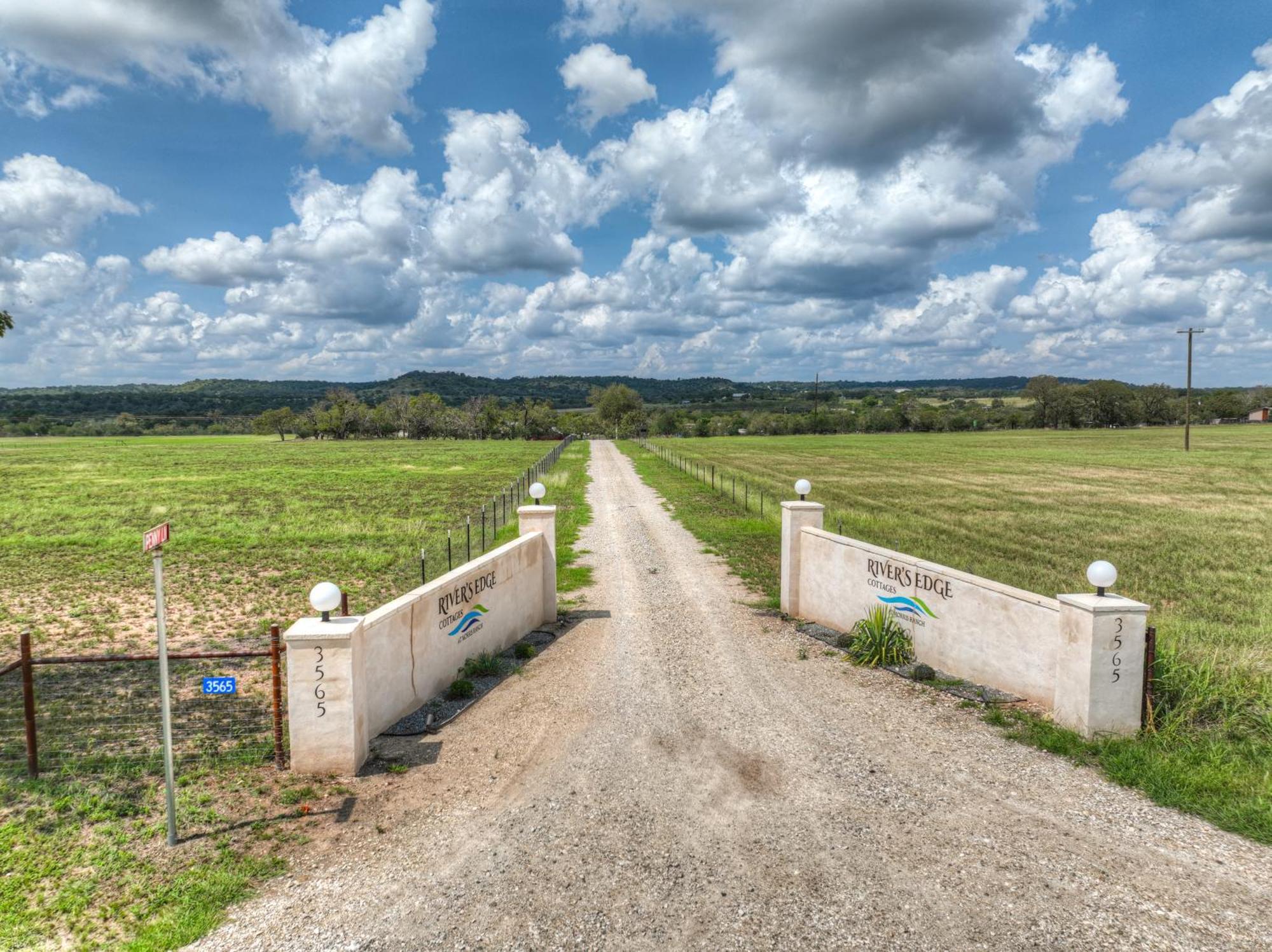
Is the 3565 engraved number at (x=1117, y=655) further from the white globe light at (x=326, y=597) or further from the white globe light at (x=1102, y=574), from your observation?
the white globe light at (x=326, y=597)

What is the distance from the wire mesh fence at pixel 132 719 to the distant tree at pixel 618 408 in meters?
138

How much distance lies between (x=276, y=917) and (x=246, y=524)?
895 inches

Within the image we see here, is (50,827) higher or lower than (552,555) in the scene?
lower

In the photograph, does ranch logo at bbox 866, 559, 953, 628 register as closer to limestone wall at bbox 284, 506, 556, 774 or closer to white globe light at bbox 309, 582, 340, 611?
limestone wall at bbox 284, 506, 556, 774

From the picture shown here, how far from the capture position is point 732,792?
655 cm

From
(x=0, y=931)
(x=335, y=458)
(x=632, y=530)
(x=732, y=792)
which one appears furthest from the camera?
(x=335, y=458)

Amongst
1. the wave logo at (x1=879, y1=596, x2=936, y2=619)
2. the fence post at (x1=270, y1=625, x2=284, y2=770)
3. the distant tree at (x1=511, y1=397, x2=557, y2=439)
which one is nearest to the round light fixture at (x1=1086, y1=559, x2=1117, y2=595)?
the wave logo at (x1=879, y1=596, x2=936, y2=619)

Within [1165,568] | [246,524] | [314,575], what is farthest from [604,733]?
[246,524]

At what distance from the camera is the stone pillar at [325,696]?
659cm

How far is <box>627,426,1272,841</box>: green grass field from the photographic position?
688 centimetres

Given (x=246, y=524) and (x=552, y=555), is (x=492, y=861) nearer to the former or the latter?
(x=552, y=555)

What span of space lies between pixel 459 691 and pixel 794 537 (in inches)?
264

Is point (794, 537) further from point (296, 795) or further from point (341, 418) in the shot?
point (341, 418)

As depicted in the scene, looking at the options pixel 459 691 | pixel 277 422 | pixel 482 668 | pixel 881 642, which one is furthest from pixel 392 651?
pixel 277 422
